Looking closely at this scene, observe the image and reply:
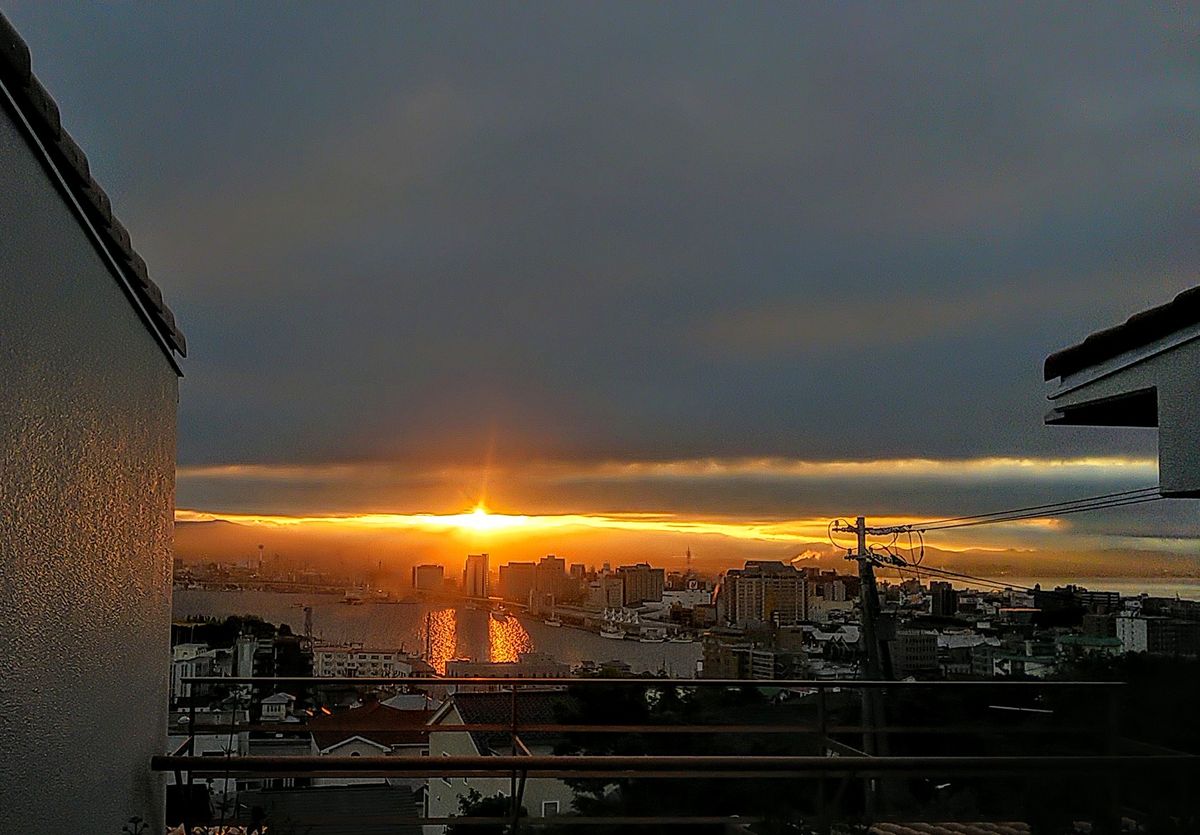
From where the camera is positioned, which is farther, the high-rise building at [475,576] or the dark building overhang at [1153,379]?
the high-rise building at [475,576]

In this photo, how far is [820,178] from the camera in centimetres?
741

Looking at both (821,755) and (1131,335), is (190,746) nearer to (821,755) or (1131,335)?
(821,755)

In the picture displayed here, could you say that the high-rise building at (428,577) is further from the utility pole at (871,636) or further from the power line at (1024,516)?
the power line at (1024,516)

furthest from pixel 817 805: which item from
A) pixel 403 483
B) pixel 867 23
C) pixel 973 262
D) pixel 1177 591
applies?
pixel 403 483

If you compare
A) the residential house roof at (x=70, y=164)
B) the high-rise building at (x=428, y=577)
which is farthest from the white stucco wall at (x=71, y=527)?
the high-rise building at (x=428, y=577)

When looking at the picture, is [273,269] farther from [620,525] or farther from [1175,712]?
[1175,712]

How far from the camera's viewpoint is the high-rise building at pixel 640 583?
904 cm

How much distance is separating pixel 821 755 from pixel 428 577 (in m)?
5.03

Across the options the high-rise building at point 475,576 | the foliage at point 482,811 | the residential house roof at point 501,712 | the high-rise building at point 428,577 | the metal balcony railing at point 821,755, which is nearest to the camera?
the metal balcony railing at point 821,755

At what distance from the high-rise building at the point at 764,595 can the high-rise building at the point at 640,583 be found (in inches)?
21.7

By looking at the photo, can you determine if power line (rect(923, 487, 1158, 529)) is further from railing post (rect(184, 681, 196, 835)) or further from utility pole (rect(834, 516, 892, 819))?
railing post (rect(184, 681, 196, 835))

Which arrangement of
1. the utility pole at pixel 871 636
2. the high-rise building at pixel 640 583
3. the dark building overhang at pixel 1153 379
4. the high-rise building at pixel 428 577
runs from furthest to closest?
the high-rise building at pixel 640 583 → the high-rise building at pixel 428 577 → the utility pole at pixel 871 636 → the dark building overhang at pixel 1153 379

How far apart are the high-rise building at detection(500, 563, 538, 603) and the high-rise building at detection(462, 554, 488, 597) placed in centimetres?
16

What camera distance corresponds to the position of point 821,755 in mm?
4074
